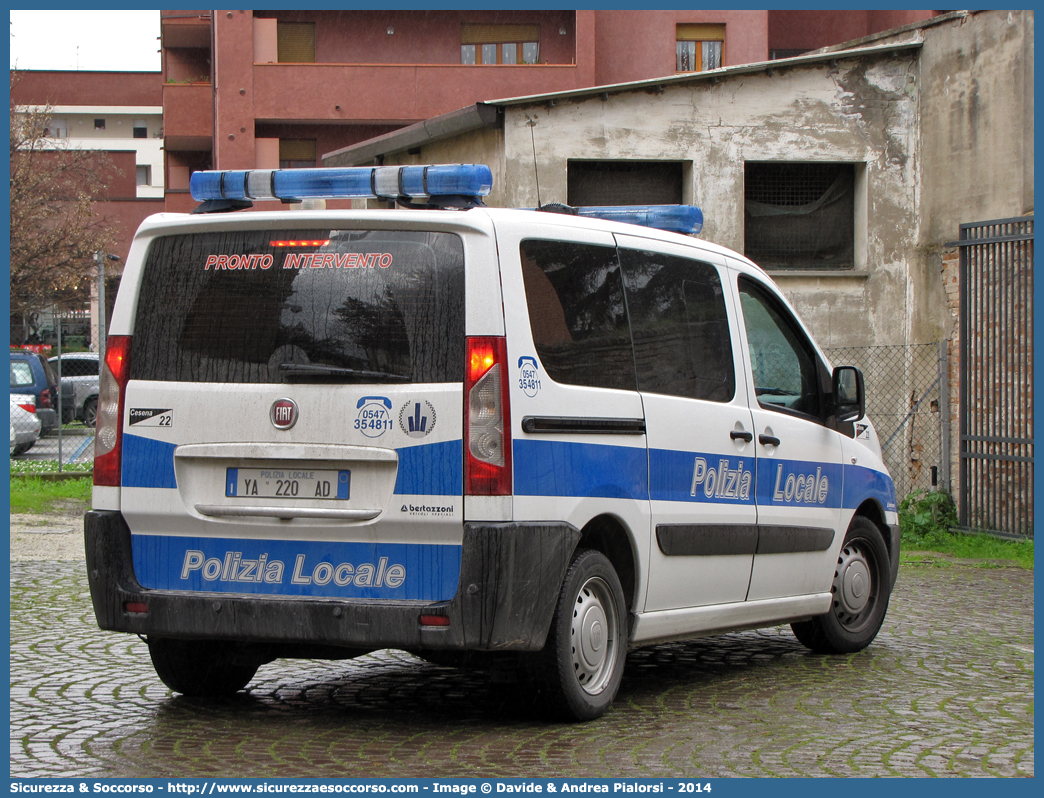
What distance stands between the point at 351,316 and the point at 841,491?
3.27 metres

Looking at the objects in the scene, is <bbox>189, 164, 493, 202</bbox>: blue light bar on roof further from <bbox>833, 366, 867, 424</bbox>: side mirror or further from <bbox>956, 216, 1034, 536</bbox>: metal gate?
<bbox>956, 216, 1034, 536</bbox>: metal gate

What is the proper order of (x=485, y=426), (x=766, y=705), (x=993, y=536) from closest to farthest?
(x=485, y=426) < (x=766, y=705) < (x=993, y=536)

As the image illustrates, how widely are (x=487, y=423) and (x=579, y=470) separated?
507 mm

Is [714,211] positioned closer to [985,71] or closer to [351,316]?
[985,71]

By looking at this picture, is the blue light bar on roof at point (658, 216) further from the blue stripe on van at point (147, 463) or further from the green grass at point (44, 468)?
the green grass at point (44, 468)

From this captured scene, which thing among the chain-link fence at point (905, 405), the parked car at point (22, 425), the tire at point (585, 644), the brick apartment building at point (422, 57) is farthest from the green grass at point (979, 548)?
the brick apartment building at point (422, 57)

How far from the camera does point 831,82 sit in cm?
1541

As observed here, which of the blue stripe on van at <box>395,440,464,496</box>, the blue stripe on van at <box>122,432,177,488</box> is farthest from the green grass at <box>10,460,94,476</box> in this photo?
the blue stripe on van at <box>395,440,464,496</box>

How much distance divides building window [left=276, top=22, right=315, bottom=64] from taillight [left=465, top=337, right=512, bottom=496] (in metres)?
34.9

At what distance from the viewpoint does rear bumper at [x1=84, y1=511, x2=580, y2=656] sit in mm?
5207

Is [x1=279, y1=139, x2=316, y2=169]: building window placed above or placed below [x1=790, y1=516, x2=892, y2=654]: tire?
above

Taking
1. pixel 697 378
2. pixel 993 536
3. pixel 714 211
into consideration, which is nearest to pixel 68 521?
pixel 714 211

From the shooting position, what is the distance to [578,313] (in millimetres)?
5750

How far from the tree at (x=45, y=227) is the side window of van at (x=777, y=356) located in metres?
29.9
